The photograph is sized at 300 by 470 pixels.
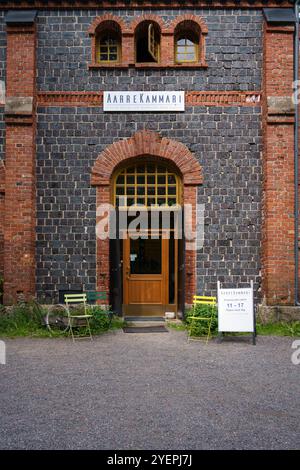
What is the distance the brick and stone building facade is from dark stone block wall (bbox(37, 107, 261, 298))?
24mm

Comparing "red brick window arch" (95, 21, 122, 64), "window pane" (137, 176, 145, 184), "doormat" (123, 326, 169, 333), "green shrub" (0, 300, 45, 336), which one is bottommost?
"doormat" (123, 326, 169, 333)

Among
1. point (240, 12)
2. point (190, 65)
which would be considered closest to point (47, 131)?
point (190, 65)

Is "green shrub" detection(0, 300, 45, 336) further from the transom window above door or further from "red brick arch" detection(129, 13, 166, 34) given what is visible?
"red brick arch" detection(129, 13, 166, 34)

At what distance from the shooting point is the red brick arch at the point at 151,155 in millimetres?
10500

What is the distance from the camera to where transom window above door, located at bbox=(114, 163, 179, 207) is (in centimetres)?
1095

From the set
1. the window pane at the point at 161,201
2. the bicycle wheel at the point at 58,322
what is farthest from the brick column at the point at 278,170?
the bicycle wheel at the point at 58,322

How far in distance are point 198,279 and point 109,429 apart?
6507 mm

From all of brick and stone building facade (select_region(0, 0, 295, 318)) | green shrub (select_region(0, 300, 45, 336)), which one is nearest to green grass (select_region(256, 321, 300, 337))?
brick and stone building facade (select_region(0, 0, 295, 318))

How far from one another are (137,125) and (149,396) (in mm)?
7050

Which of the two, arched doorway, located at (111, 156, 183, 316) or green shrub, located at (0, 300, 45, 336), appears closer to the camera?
green shrub, located at (0, 300, 45, 336)

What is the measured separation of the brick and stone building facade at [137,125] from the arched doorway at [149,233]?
45 centimetres

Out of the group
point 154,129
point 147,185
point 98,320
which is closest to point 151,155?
point 154,129
